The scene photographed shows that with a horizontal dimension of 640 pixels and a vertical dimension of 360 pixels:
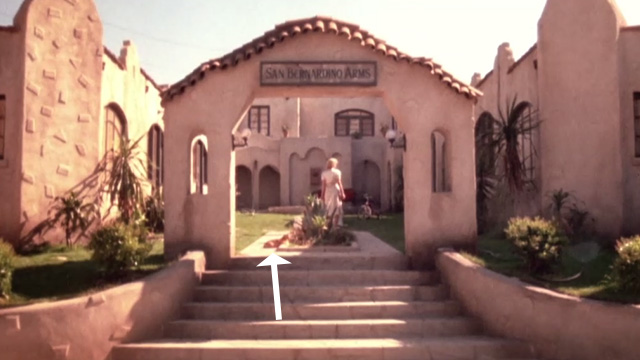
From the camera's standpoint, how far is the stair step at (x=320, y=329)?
8.28m

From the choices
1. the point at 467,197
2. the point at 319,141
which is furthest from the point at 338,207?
the point at 319,141

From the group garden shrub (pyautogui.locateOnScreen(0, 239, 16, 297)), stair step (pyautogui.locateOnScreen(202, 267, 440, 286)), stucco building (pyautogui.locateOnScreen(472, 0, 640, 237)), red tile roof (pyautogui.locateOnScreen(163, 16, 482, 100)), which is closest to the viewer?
garden shrub (pyautogui.locateOnScreen(0, 239, 16, 297))

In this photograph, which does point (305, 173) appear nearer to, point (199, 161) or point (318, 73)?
point (199, 161)

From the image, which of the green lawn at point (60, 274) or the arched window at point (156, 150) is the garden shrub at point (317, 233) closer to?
the green lawn at point (60, 274)

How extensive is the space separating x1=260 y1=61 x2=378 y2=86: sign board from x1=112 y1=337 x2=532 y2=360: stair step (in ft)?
16.6

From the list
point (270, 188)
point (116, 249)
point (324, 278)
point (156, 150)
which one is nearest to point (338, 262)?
point (324, 278)

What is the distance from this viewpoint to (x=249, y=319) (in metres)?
8.76

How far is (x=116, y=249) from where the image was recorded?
912cm

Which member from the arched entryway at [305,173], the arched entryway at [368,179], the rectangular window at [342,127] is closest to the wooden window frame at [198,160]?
the arched entryway at [305,173]

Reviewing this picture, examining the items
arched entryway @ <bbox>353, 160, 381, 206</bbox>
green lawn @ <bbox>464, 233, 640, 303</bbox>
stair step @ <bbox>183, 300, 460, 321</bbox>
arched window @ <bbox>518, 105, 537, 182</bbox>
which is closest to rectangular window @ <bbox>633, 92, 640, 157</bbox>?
arched window @ <bbox>518, 105, 537, 182</bbox>

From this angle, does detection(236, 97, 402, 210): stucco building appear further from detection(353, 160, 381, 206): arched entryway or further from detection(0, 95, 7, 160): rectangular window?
detection(0, 95, 7, 160): rectangular window

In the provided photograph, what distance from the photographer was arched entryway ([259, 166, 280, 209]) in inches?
1400

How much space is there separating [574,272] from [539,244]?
1154 mm

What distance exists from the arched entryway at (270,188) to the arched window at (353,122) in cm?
531
